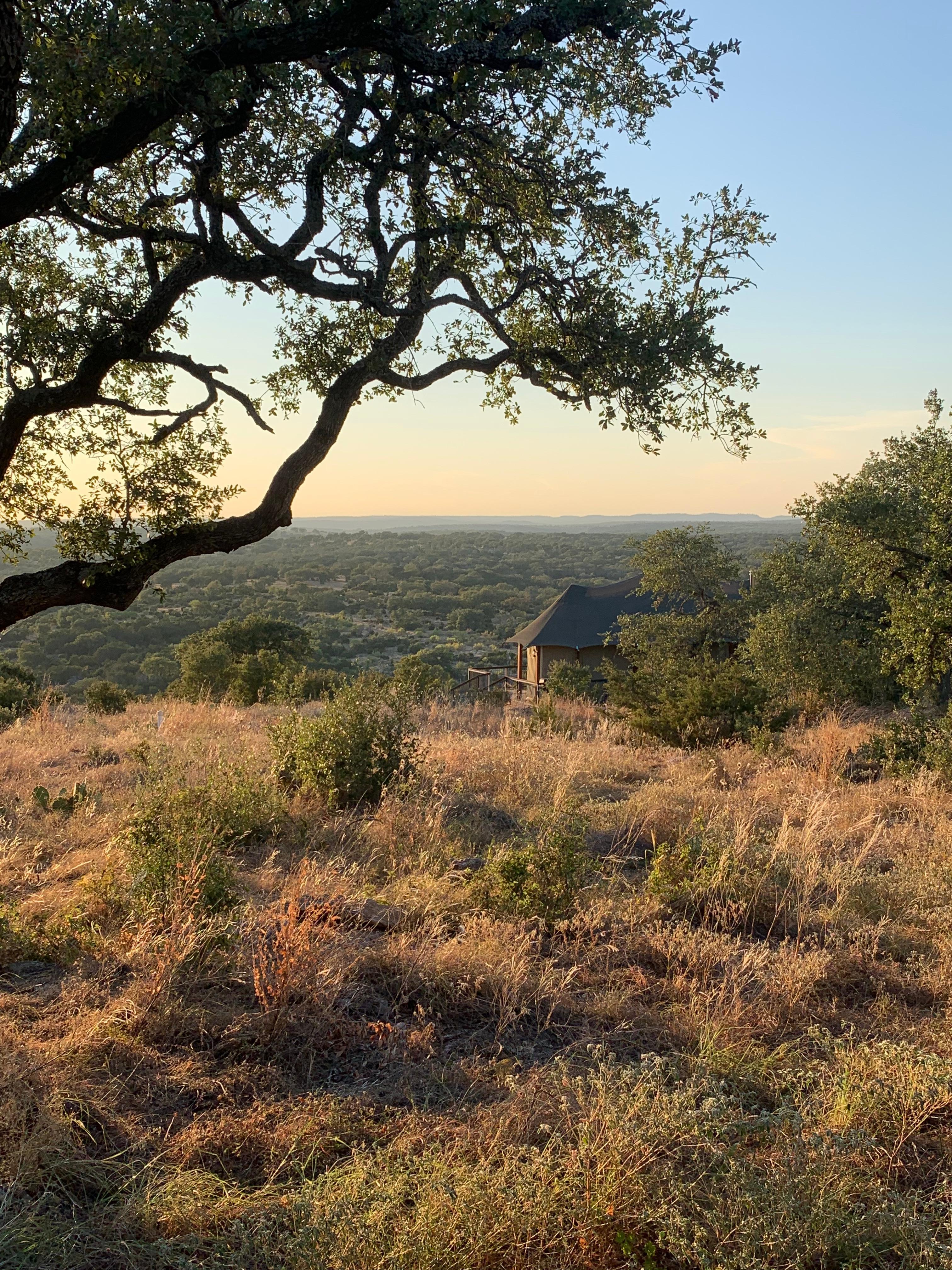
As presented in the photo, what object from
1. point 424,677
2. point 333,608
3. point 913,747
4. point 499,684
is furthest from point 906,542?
point 333,608

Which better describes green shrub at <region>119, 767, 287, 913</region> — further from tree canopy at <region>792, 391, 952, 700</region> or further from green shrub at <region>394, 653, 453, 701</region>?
tree canopy at <region>792, 391, 952, 700</region>

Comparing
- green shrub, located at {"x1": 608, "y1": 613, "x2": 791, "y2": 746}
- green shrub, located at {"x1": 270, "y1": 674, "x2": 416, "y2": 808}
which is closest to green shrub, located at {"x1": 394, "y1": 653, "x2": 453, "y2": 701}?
green shrub, located at {"x1": 608, "y1": 613, "x2": 791, "y2": 746}

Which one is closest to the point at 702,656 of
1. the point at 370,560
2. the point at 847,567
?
the point at 847,567

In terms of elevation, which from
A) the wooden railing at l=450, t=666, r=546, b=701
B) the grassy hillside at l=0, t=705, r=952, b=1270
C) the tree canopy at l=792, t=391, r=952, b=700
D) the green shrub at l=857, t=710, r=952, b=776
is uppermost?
the tree canopy at l=792, t=391, r=952, b=700

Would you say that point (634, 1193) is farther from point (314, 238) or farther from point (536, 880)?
point (314, 238)

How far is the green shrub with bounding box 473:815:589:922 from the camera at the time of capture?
4.99 m

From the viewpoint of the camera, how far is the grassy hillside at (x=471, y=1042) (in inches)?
102

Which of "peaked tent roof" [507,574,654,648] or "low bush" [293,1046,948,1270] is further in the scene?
"peaked tent roof" [507,574,654,648]

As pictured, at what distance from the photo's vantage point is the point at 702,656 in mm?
16906

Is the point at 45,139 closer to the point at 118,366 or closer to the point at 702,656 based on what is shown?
the point at 118,366

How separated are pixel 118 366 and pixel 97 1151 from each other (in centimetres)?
507

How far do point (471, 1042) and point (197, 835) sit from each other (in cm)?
223

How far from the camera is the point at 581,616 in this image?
34562mm

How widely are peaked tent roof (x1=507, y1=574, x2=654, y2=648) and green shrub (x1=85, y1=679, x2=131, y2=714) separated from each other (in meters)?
18.5
